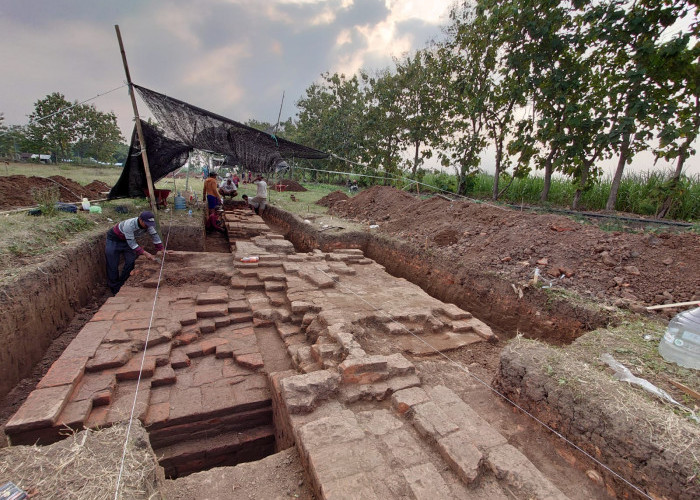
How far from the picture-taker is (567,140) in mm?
7688

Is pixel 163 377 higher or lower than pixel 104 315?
lower

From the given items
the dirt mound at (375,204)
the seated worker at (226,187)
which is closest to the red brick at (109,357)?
the dirt mound at (375,204)

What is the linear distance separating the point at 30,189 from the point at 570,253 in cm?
1234

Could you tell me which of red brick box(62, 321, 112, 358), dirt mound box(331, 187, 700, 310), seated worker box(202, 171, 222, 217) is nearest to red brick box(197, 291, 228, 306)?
red brick box(62, 321, 112, 358)

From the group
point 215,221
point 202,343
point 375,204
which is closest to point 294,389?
point 202,343

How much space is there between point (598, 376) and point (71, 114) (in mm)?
33812

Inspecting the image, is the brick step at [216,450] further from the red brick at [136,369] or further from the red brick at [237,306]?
the red brick at [237,306]

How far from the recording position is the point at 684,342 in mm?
2576

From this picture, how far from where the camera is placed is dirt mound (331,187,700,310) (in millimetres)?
3932

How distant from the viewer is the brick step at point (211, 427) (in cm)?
249

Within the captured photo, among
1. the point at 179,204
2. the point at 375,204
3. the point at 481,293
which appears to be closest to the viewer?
the point at 481,293

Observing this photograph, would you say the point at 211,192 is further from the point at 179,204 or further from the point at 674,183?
the point at 674,183

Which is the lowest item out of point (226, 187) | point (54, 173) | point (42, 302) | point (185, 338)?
point (185, 338)

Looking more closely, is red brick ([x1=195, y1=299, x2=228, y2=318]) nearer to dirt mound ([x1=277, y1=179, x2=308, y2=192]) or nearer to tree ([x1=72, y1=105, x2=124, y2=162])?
dirt mound ([x1=277, y1=179, x2=308, y2=192])
